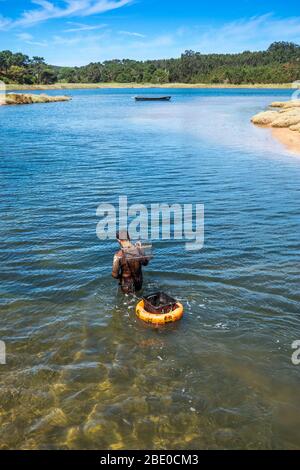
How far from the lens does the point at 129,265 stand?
535 inches

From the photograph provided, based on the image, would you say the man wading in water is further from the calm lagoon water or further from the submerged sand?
the submerged sand

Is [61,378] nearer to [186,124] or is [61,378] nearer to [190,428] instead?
[190,428]

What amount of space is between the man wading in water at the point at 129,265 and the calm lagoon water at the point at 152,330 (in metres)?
0.51

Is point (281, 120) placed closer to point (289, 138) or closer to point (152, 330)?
point (289, 138)

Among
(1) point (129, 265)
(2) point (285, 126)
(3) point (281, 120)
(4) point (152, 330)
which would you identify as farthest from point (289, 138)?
(4) point (152, 330)

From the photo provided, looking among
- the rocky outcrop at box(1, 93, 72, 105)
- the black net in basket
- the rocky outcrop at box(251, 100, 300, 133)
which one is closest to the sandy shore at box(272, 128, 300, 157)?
the rocky outcrop at box(251, 100, 300, 133)

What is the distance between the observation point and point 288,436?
8.84 metres

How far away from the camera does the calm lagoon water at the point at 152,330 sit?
9.12 m

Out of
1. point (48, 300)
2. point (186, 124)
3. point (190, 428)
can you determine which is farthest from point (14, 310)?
point (186, 124)

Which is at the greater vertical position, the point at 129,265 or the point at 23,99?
the point at 23,99

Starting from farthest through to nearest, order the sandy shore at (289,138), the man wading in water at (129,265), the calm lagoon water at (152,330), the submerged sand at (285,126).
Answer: the submerged sand at (285,126), the sandy shore at (289,138), the man wading in water at (129,265), the calm lagoon water at (152,330)

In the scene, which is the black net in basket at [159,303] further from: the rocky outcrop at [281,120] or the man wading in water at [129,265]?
the rocky outcrop at [281,120]

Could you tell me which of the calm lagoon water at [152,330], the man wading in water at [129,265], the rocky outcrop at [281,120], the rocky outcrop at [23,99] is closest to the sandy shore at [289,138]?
the rocky outcrop at [281,120]

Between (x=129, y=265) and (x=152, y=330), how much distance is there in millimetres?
2271
